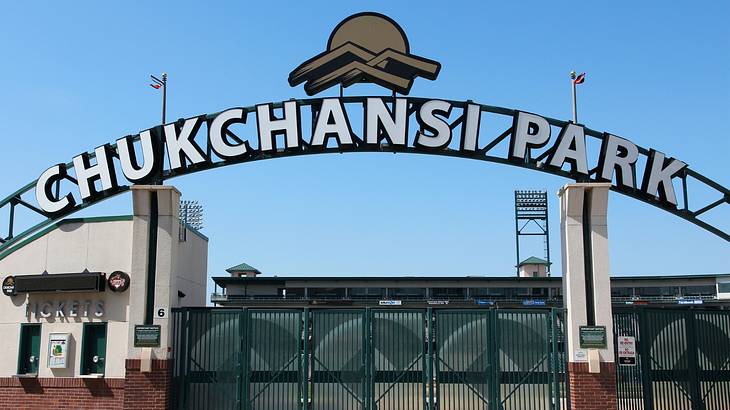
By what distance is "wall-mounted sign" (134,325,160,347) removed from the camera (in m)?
18.3

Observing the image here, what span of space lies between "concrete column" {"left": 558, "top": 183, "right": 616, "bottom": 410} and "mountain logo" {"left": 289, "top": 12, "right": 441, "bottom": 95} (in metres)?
4.92

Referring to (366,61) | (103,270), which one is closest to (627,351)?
(366,61)

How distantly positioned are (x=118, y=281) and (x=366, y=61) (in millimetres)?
8503

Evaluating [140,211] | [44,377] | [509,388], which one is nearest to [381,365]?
[509,388]

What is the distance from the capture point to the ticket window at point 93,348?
763 inches

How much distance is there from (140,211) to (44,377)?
5119 mm

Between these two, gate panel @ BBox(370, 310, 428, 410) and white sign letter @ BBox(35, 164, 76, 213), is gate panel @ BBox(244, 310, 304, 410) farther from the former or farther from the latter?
white sign letter @ BBox(35, 164, 76, 213)

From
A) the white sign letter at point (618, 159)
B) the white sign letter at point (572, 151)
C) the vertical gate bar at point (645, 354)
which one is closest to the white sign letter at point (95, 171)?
the white sign letter at point (572, 151)

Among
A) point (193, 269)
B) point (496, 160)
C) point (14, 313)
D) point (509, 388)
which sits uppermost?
point (496, 160)

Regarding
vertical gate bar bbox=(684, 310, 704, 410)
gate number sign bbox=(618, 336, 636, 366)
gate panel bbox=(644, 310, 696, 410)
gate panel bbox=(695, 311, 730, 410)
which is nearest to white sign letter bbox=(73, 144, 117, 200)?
gate number sign bbox=(618, 336, 636, 366)

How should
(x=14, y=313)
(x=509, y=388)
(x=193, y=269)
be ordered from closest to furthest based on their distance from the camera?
(x=509, y=388)
(x=14, y=313)
(x=193, y=269)

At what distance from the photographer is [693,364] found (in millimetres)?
18891

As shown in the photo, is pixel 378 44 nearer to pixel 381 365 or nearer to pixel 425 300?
pixel 381 365

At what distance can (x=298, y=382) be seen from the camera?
1869 cm
